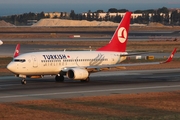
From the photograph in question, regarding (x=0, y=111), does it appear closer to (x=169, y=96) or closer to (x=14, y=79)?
(x=169, y=96)

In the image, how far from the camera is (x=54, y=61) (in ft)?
153

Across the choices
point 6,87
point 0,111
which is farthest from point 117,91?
point 0,111

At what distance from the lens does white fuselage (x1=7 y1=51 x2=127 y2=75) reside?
45.1 m

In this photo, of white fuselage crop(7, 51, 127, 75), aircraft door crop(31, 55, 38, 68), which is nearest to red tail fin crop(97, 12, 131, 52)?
white fuselage crop(7, 51, 127, 75)

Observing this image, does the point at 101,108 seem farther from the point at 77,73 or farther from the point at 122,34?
the point at 122,34

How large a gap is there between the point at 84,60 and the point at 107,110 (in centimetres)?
1691

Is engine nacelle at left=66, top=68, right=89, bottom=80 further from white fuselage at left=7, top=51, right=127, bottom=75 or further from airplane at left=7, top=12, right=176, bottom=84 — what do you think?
white fuselage at left=7, top=51, right=127, bottom=75

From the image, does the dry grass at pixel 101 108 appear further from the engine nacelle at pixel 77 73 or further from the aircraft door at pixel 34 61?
the aircraft door at pixel 34 61

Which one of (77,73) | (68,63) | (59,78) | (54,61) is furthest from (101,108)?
(59,78)

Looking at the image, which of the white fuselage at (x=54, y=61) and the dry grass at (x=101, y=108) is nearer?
the dry grass at (x=101, y=108)

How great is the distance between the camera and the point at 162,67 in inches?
2430

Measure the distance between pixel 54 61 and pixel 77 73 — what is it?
7.51 feet

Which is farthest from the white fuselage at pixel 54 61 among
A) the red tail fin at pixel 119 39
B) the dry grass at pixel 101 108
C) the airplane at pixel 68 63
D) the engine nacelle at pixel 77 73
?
the dry grass at pixel 101 108

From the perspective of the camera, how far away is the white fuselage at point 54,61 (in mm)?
Answer: 45141
